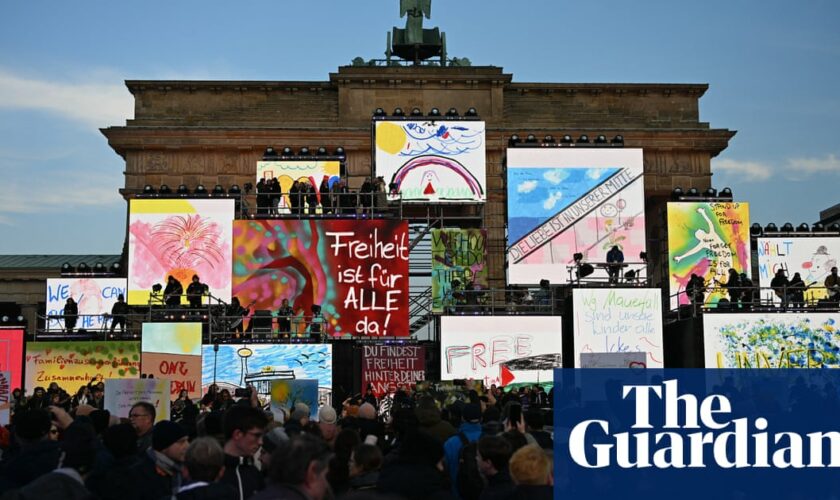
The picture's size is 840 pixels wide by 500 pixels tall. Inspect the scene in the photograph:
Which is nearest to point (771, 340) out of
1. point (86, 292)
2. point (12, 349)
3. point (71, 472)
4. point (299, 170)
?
point (299, 170)

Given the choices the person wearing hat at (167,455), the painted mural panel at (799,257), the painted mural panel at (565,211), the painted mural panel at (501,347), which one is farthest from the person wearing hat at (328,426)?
the painted mural panel at (799,257)

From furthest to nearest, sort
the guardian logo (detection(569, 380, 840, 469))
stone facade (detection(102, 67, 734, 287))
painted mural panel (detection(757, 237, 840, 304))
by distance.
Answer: stone facade (detection(102, 67, 734, 287)) < painted mural panel (detection(757, 237, 840, 304)) < the guardian logo (detection(569, 380, 840, 469))

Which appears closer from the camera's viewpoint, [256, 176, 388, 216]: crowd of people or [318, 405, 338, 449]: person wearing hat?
[318, 405, 338, 449]: person wearing hat

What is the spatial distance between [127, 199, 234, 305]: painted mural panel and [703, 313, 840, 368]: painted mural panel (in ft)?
55.2

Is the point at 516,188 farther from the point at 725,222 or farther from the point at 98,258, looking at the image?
the point at 98,258

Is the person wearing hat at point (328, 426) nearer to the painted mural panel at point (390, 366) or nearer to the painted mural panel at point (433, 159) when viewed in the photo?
the painted mural panel at point (390, 366)

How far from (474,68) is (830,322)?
100ft

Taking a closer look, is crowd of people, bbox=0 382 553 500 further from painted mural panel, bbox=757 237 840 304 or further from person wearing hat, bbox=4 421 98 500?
painted mural panel, bbox=757 237 840 304

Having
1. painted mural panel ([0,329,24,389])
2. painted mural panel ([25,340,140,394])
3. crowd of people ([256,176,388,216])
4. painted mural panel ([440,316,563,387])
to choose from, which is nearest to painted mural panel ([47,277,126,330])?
crowd of people ([256,176,388,216])

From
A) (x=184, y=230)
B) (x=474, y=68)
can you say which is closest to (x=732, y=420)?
(x=184, y=230)

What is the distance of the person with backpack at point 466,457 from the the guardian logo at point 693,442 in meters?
0.85

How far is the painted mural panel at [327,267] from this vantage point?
38562 millimetres

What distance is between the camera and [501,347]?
37.8m

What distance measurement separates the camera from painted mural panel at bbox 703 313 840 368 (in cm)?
3544
